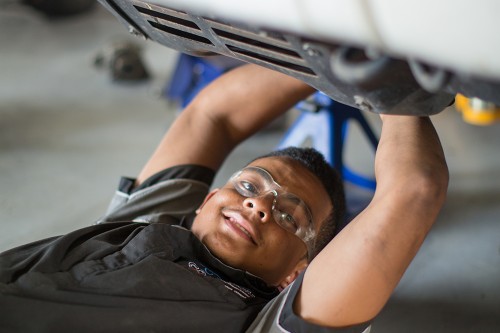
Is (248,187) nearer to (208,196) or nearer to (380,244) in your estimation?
(208,196)

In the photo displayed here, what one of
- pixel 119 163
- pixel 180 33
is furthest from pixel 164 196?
pixel 119 163

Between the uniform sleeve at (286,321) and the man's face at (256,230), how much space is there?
15 centimetres

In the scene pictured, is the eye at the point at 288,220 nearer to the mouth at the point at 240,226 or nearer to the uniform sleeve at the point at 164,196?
the mouth at the point at 240,226

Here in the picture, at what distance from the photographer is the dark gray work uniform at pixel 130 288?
105 centimetres

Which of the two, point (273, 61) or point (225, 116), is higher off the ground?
point (273, 61)

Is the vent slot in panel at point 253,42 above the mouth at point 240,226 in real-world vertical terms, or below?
above

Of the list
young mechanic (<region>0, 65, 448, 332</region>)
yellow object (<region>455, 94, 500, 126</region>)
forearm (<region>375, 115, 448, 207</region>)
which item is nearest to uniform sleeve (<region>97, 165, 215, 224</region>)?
young mechanic (<region>0, 65, 448, 332</region>)

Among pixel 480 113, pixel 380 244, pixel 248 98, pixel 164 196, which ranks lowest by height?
pixel 164 196

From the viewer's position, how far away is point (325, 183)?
1409 mm

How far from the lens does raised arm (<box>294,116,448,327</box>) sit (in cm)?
98

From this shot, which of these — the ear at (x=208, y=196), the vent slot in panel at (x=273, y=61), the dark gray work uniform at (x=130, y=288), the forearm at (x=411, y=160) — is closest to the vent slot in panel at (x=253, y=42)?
the vent slot in panel at (x=273, y=61)

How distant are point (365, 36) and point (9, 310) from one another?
0.70m

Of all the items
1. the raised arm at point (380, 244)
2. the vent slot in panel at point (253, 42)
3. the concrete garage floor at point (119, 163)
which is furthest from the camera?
the concrete garage floor at point (119, 163)

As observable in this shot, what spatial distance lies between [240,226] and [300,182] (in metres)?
0.18
